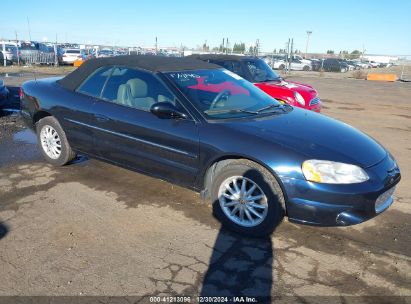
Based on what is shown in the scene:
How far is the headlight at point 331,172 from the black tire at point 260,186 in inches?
12.5

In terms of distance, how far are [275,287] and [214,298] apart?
18.8 inches

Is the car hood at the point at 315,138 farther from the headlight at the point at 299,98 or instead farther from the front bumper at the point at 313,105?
the front bumper at the point at 313,105

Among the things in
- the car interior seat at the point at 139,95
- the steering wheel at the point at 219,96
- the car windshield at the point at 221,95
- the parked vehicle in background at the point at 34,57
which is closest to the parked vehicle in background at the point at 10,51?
the parked vehicle in background at the point at 34,57

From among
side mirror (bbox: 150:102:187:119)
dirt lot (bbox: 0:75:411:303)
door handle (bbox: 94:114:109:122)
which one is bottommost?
dirt lot (bbox: 0:75:411:303)

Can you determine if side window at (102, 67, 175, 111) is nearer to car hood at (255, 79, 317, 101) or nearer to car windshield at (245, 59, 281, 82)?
car hood at (255, 79, 317, 101)

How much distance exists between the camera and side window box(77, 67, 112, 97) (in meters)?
4.56

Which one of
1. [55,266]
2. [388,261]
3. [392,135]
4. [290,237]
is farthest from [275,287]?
[392,135]

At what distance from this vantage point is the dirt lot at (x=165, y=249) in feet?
9.12

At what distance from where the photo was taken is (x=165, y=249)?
329 centimetres

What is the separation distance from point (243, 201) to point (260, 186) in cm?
26

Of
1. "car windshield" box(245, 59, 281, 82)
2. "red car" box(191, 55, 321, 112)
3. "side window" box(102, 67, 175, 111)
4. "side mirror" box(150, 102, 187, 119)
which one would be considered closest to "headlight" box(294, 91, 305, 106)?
"red car" box(191, 55, 321, 112)

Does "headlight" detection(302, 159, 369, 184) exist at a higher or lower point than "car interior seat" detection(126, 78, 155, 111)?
lower

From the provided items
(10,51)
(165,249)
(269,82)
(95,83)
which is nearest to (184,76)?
(95,83)

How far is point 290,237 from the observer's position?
3566 mm
